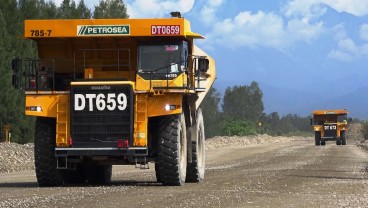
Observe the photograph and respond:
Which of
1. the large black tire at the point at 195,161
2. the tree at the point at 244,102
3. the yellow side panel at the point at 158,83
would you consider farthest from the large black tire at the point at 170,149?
the tree at the point at 244,102

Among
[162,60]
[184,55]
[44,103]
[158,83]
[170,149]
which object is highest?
[184,55]

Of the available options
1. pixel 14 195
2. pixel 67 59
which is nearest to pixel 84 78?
pixel 67 59

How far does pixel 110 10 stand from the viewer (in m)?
78.1

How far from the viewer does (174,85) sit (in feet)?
56.7

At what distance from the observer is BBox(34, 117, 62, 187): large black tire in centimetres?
1734

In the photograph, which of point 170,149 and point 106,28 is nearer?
point 170,149

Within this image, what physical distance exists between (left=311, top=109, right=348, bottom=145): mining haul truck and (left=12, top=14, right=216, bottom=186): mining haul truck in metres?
48.8

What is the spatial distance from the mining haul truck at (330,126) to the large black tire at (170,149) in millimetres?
49156

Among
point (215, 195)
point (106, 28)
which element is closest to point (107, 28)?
point (106, 28)

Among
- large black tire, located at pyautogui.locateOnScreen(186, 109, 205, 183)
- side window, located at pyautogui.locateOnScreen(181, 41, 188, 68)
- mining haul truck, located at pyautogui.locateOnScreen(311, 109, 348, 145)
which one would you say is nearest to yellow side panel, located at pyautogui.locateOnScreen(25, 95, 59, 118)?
side window, located at pyautogui.locateOnScreen(181, 41, 188, 68)

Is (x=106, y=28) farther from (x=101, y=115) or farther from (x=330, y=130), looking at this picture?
(x=330, y=130)

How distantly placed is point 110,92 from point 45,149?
74.8 inches

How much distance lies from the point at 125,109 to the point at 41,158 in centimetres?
214

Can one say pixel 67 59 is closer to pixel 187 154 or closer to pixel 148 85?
pixel 148 85
